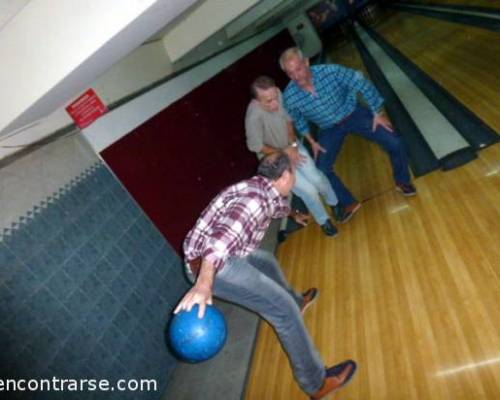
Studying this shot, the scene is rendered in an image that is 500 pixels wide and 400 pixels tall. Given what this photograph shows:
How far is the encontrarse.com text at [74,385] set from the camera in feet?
6.00

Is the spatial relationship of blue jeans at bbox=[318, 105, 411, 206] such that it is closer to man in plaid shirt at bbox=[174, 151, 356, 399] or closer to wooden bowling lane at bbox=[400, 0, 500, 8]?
man in plaid shirt at bbox=[174, 151, 356, 399]

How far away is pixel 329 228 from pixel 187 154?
4.83ft

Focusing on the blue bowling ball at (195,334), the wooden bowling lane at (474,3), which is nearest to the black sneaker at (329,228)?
the blue bowling ball at (195,334)

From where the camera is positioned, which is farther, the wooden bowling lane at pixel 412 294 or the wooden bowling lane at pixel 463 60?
the wooden bowling lane at pixel 463 60

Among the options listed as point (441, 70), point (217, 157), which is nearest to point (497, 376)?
point (217, 157)

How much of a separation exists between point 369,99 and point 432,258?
1.17 m

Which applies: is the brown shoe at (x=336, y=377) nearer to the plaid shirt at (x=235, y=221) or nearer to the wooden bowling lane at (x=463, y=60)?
the plaid shirt at (x=235, y=221)

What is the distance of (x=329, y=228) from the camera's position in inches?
124

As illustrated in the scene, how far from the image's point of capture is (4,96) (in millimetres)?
1656

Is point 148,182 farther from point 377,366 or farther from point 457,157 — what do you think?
point 457,157

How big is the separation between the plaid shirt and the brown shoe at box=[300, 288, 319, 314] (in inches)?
37.8

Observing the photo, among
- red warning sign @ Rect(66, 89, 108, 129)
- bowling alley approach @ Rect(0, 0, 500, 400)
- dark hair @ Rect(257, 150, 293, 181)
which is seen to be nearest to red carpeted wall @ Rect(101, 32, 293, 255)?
bowling alley approach @ Rect(0, 0, 500, 400)

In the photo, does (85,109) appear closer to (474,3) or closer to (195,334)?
(195,334)

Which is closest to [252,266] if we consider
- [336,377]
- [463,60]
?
[336,377]
